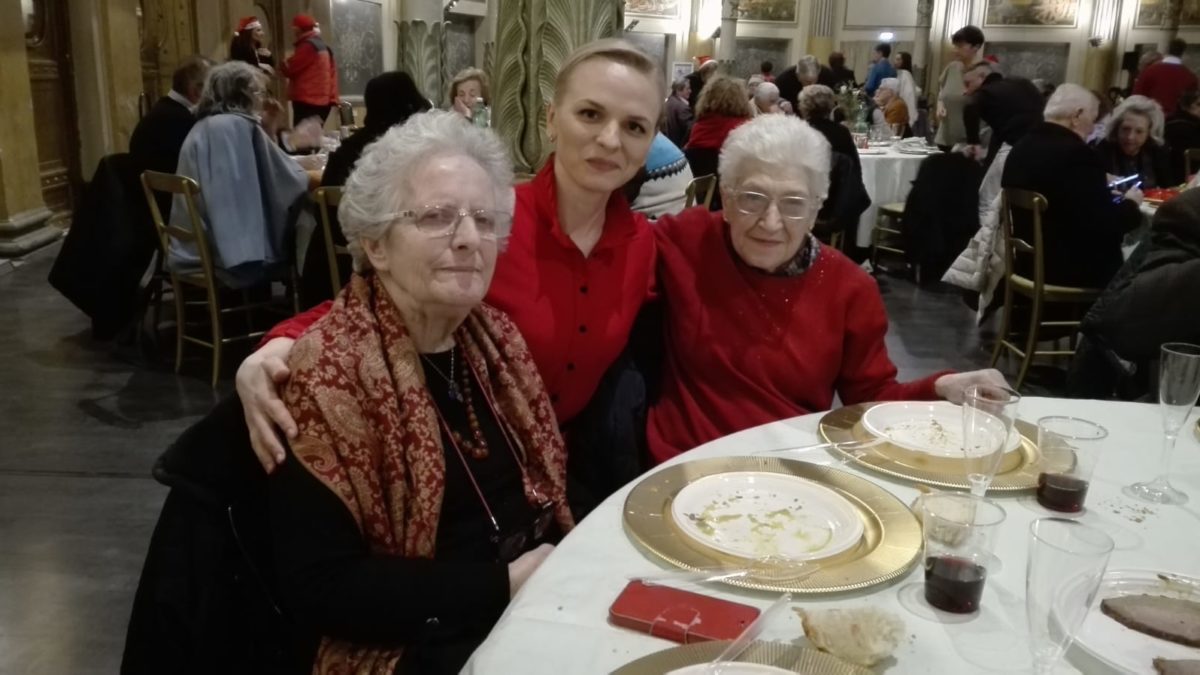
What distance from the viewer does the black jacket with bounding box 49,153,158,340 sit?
14.0 ft

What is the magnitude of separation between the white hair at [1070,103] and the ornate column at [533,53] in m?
2.19

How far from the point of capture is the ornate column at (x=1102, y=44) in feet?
53.5

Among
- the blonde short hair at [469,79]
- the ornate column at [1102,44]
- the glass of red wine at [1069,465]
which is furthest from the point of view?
the ornate column at [1102,44]

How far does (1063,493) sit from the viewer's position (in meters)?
1.34

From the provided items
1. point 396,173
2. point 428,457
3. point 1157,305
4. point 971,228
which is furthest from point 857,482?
point 971,228

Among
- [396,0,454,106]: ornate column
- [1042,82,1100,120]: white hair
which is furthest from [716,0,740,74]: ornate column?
[1042,82,1100,120]: white hair

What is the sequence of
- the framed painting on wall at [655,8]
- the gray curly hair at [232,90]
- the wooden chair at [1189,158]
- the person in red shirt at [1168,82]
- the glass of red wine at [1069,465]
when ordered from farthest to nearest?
the framed painting on wall at [655,8], the person in red shirt at [1168,82], the wooden chair at [1189,158], the gray curly hair at [232,90], the glass of red wine at [1069,465]

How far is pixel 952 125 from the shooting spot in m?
8.51

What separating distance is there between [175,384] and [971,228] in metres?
4.80

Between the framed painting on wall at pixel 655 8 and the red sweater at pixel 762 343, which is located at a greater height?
the framed painting on wall at pixel 655 8

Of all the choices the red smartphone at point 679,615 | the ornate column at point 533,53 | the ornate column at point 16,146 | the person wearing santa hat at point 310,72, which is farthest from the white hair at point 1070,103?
the ornate column at point 16,146

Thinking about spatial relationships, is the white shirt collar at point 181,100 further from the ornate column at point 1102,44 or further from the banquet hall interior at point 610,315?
the ornate column at point 1102,44

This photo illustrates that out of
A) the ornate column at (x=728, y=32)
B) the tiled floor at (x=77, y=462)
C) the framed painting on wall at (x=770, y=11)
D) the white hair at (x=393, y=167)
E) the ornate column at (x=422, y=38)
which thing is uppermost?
the framed painting on wall at (x=770, y=11)

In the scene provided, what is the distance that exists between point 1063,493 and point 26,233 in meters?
6.70
